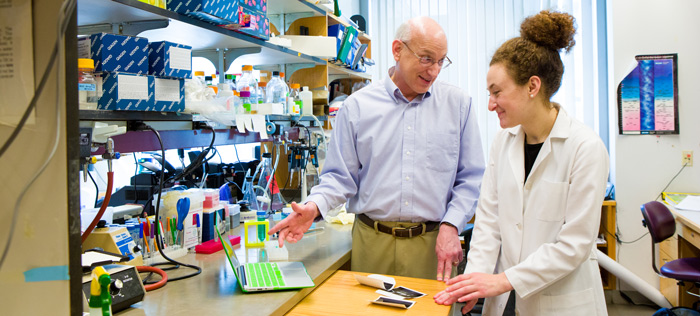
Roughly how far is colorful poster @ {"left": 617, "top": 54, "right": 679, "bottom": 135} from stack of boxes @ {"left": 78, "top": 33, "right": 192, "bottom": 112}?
3503mm

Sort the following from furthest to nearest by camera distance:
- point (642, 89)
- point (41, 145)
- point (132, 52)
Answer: point (642, 89)
point (132, 52)
point (41, 145)

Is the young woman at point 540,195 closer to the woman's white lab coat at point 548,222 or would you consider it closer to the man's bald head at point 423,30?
the woman's white lab coat at point 548,222

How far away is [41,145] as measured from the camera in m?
0.58

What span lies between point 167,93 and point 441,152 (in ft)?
3.16

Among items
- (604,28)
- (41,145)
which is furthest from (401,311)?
(604,28)

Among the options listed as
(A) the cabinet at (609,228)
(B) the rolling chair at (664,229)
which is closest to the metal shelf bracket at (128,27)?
(B) the rolling chair at (664,229)

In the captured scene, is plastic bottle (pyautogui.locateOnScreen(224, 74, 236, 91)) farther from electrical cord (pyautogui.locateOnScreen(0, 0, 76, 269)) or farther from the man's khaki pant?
electrical cord (pyautogui.locateOnScreen(0, 0, 76, 269))

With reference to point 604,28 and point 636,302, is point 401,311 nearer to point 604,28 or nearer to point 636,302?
point 636,302

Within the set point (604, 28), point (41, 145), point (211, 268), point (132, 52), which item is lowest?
point (211, 268)

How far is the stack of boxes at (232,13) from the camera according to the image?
1.59m

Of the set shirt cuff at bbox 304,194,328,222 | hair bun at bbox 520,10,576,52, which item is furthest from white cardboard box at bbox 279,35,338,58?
hair bun at bbox 520,10,576,52

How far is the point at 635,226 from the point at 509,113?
3057mm

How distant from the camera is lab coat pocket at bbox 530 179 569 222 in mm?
1430

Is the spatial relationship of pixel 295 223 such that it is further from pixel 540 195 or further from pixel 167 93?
pixel 540 195
